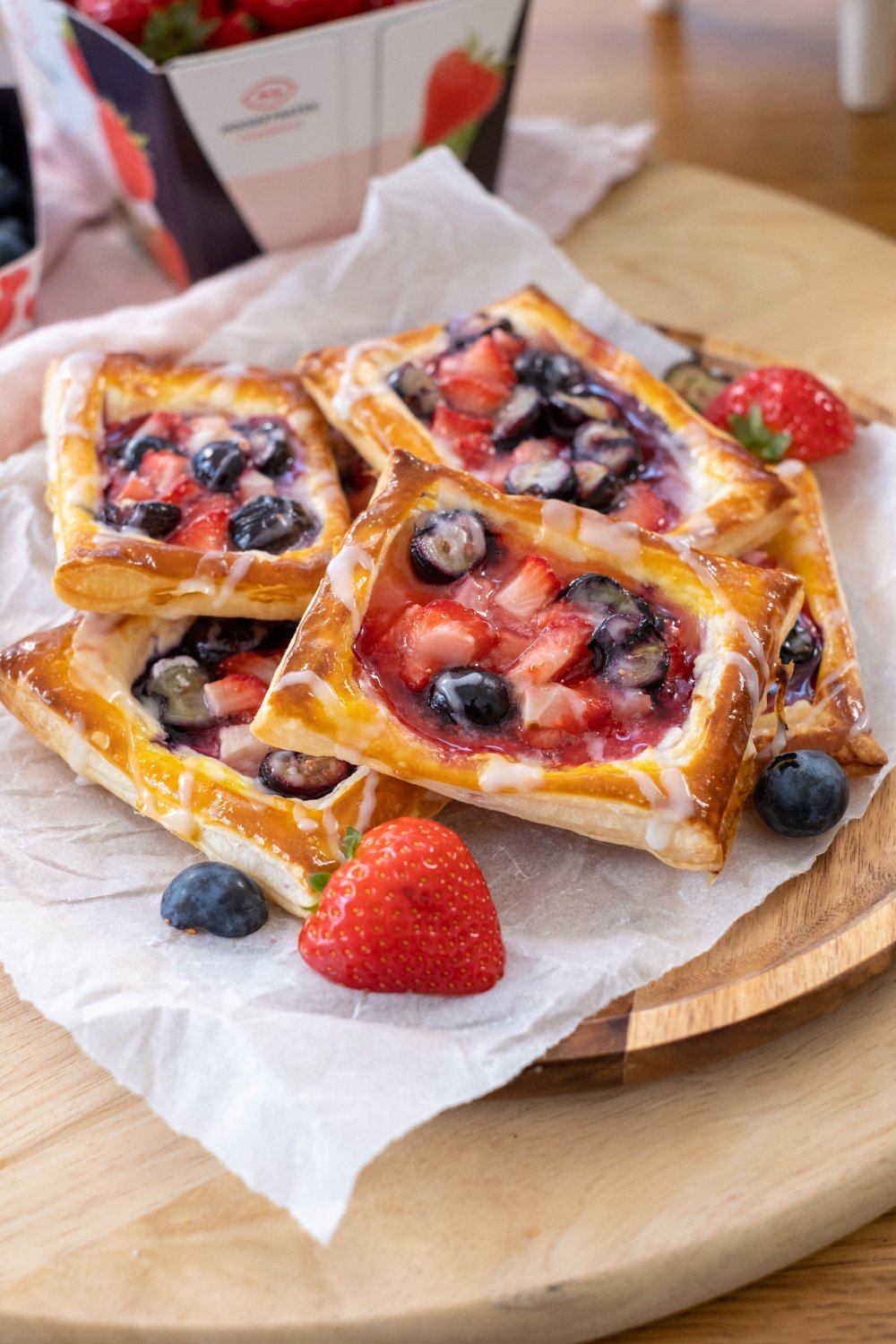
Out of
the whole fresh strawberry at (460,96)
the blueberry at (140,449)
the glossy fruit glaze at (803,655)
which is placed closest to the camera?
the glossy fruit glaze at (803,655)

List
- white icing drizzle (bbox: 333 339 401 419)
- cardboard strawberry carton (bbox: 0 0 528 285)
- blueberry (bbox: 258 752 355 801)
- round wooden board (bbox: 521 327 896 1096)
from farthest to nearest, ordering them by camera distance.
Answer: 1. cardboard strawberry carton (bbox: 0 0 528 285)
2. white icing drizzle (bbox: 333 339 401 419)
3. blueberry (bbox: 258 752 355 801)
4. round wooden board (bbox: 521 327 896 1096)

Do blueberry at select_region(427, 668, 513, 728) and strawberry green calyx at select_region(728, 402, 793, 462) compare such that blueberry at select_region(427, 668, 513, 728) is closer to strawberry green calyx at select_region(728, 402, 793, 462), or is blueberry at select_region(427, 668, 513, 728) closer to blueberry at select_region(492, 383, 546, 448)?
blueberry at select_region(492, 383, 546, 448)

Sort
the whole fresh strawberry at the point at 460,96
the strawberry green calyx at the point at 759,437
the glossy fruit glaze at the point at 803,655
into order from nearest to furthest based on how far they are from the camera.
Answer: the glossy fruit glaze at the point at 803,655 < the strawberry green calyx at the point at 759,437 < the whole fresh strawberry at the point at 460,96

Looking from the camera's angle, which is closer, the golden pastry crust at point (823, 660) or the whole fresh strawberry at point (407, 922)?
the whole fresh strawberry at point (407, 922)

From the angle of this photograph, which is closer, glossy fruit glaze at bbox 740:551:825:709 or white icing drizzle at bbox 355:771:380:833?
white icing drizzle at bbox 355:771:380:833

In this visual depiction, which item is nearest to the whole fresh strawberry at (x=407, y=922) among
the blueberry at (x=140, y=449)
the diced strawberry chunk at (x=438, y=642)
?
the diced strawberry chunk at (x=438, y=642)

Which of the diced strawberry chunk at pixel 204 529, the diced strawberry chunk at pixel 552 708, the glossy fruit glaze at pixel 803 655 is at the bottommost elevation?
the glossy fruit glaze at pixel 803 655

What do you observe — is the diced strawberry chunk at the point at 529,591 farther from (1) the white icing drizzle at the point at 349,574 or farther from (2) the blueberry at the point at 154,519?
(2) the blueberry at the point at 154,519

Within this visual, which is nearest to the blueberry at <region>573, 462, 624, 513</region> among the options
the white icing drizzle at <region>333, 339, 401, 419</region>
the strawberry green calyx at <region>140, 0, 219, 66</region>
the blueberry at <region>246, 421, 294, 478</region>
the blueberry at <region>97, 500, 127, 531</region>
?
the white icing drizzle at <region>333, 339, 401, 419</region>

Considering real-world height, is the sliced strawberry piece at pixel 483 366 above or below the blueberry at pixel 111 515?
above
